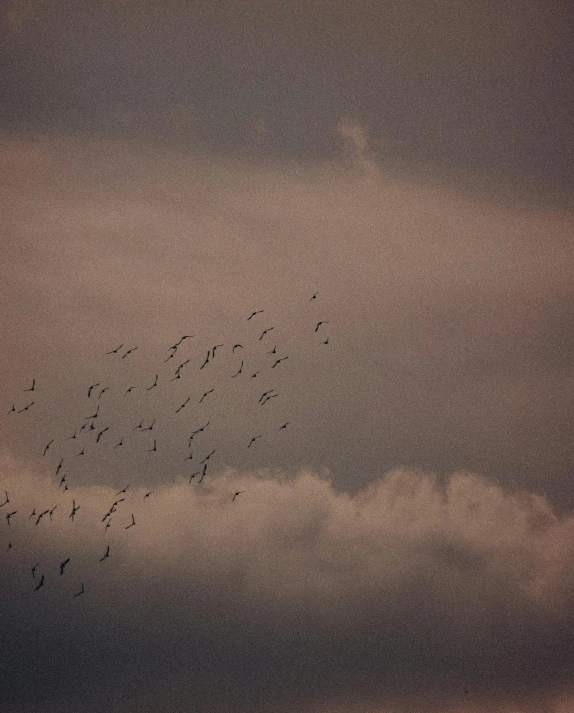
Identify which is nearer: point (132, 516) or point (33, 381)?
point (132, 516)

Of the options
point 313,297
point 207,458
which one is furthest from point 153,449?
point 313,297

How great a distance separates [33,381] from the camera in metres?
122

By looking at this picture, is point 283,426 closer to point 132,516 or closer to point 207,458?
point 207,458

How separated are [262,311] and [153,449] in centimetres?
2044

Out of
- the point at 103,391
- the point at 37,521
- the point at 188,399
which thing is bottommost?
the point at 37,521

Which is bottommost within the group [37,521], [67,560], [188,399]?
[67,560]

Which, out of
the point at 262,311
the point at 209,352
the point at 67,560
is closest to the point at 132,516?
the point at 67,560

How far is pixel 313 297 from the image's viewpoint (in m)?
104

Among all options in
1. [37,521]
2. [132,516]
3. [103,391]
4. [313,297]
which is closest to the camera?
[313,297]

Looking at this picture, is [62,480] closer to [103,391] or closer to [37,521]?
[37,521]

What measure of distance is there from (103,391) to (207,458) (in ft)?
57.3

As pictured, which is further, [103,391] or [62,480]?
[103,391]

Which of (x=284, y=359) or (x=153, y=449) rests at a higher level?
(x=284, y=359)

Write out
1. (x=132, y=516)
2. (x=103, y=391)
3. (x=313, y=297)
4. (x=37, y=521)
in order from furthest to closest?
(x=103, y=391) < (x=37, y=521) < (x=132, y=516) < (x=313, y=297)
